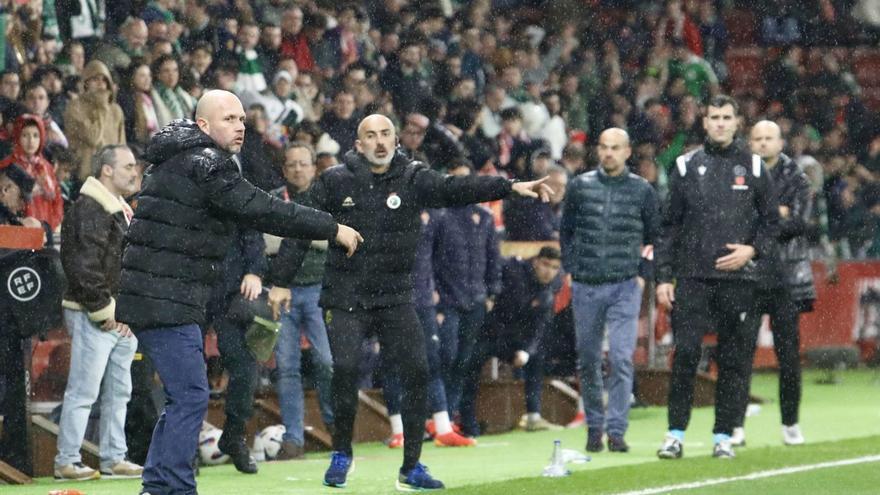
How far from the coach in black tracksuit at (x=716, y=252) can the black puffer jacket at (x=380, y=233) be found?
245 centimetres

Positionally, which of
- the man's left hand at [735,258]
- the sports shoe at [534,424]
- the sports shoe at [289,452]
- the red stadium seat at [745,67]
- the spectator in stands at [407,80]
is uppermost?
the red stadium seat at [745,67]

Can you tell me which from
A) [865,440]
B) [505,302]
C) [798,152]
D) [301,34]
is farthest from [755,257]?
[798,152]

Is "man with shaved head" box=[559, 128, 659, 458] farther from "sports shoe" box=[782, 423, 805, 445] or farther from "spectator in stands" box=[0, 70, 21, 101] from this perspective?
"spectator in stands" box=[0, 70, 21, 101]

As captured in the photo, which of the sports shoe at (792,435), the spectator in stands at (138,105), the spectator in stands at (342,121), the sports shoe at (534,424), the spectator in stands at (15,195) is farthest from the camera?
the spectator in stands at (342,121)

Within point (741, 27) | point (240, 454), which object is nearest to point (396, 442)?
point (240, 454)

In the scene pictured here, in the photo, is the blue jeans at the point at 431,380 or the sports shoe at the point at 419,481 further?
the blue jeans at the point at 431,380

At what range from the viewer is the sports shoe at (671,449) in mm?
13719

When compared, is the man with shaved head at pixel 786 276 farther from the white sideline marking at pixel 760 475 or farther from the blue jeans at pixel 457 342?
the blue jeans at pixel 457 342

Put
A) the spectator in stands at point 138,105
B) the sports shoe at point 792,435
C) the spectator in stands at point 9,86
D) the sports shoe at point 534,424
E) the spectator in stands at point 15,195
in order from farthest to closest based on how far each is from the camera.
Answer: the spectator in stands at point 138,105 < the sports shoe at point 534,424 < the spectator in stands at point 9,86 < the sports shoe at point 792,435 < the spectator in stands at point 15,195

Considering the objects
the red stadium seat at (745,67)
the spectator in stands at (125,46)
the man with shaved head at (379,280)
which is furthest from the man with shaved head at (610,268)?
the red stadium seat at (745,67)

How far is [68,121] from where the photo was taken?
16766 mm

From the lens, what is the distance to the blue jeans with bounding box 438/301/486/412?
16328 mm

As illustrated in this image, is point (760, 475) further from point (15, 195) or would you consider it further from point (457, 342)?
point (15, 195)

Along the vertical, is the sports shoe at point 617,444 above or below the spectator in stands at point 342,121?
below
